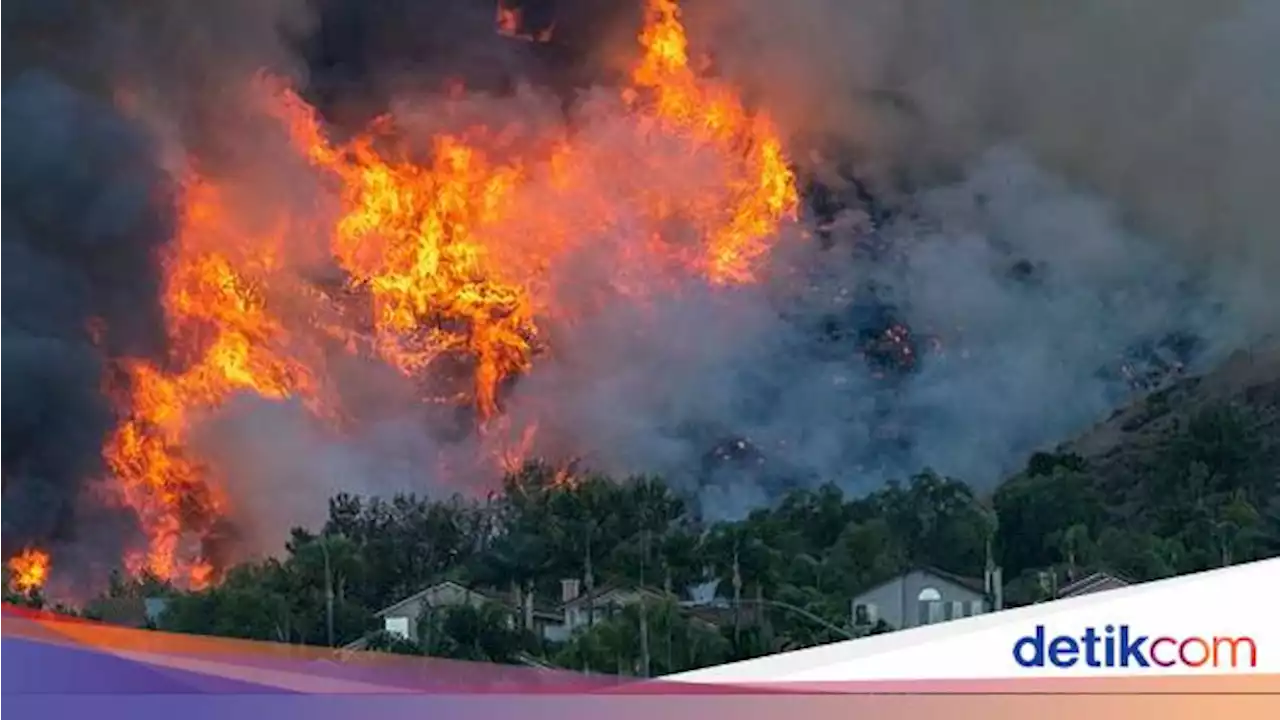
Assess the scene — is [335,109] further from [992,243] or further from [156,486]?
[992,243]

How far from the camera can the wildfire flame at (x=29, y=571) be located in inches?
105

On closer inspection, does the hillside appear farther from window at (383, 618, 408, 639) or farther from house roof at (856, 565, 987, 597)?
window at (383, 618, 408, 639)

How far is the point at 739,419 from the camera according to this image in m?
2.65

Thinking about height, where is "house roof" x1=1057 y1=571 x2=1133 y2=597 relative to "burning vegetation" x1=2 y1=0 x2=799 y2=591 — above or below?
below

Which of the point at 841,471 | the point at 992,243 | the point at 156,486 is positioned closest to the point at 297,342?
the point at 156,486

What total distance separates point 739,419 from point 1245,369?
800 mm

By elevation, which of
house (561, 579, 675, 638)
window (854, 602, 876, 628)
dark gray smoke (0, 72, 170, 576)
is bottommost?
window (854, 602, 876, 628)

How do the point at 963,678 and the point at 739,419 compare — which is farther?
the point at 739,419

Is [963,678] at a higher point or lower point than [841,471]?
lower

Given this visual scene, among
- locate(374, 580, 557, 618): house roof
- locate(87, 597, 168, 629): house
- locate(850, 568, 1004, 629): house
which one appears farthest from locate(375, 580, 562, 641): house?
locate(850, 568, 1004, 629): house

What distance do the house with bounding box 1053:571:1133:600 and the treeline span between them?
1 centimetres

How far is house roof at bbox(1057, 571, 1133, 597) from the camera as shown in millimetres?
2455

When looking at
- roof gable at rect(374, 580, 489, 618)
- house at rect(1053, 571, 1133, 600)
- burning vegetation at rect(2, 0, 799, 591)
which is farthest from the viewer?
burning vegetation at rect(2, 0, 799, 591)

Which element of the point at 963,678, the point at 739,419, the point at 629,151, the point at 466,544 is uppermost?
the point at 629,151
